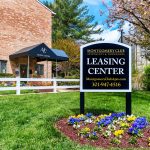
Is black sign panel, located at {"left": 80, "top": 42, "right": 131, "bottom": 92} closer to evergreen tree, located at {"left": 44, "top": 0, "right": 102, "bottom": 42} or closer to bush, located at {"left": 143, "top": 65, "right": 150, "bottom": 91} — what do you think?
bush, located at {"left": 143, "top": 65, "right": 150, "bottom": 91}

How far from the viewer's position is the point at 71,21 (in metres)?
62.6

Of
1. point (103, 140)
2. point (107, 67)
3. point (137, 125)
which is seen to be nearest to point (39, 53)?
point (107, 67)

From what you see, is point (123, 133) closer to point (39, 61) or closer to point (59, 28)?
point (39, 61)

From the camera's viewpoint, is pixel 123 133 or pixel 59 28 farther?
pixel 59 28

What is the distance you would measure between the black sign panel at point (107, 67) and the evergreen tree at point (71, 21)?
165 ft

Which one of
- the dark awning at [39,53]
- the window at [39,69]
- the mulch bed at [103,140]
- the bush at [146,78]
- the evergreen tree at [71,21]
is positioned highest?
the evergreen tree at [71,21]

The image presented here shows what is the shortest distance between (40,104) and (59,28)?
48440mm

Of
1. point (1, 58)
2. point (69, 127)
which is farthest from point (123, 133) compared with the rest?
point (1, 58)

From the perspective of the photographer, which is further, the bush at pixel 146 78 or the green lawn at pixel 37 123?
the bush at pixel 146 78

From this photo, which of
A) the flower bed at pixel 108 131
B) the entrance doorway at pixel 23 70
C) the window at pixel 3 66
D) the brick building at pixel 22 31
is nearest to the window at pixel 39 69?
the brick building at pixel 22 31

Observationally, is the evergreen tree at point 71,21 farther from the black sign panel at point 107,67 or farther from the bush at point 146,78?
the black sign panel at point 107,67

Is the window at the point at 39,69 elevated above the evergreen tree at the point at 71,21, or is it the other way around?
the evergreen tree at the point at 71,21

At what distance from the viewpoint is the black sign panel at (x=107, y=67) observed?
10430 millimetres

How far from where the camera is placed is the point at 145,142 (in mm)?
8469
